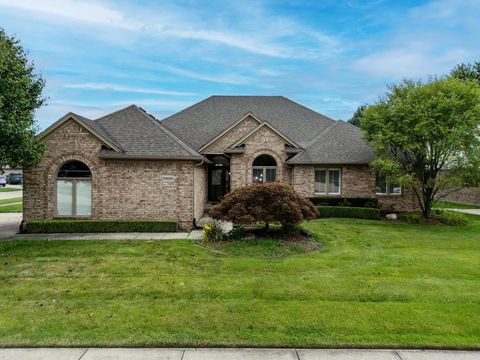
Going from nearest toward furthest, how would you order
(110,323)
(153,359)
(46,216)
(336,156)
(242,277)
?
(153,359), (110,323), (242,277), (46,216), (336,156)

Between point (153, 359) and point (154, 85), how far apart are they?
25255 mm

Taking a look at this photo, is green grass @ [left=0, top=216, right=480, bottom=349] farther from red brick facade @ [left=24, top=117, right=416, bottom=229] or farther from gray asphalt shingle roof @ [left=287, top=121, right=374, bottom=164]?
gray asphalt shingle roof @ [left=287, top=121, right=374, bottom=164]

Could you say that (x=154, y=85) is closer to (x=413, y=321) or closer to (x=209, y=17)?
(x=209, y=17)

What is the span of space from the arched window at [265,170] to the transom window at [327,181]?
2.66 meters

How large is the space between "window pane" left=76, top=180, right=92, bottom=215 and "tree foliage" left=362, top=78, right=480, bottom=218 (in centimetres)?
1429

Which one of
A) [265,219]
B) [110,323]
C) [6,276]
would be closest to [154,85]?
[265,219]

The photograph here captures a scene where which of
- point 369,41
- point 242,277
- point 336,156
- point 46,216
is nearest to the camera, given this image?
point 242,277

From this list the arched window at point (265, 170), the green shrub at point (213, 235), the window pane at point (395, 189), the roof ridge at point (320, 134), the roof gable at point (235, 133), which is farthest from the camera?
the roof gable at point (235, 133)

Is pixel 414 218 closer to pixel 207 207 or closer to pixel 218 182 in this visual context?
pixel 207 207

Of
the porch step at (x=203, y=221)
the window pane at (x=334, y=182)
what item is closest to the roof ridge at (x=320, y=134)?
the window pane at (x=334, y=182)

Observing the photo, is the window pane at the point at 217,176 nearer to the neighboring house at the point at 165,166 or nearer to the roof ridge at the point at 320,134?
the neighboring house at the point at 165,166

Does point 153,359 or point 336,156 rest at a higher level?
point 336,156

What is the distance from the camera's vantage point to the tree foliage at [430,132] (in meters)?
17.3

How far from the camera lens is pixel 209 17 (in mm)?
15289
